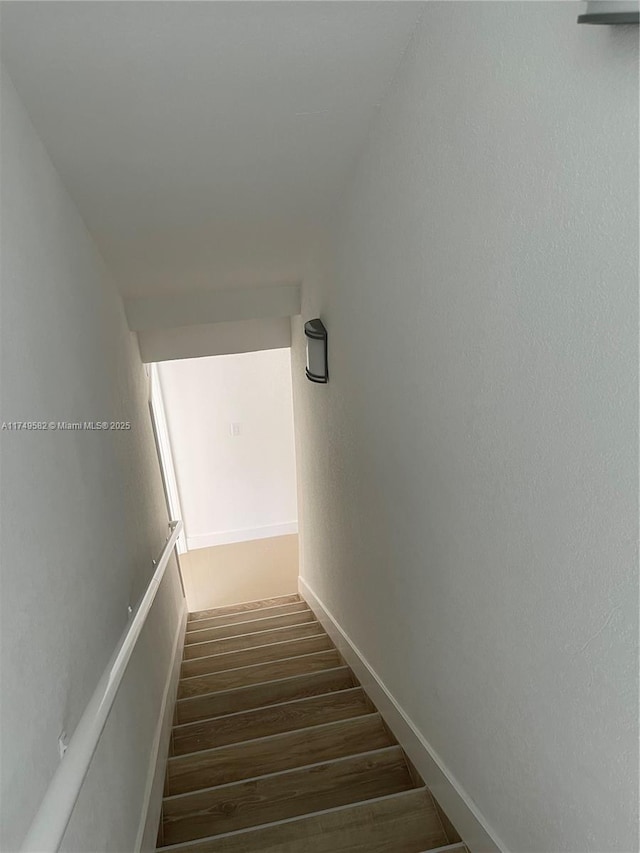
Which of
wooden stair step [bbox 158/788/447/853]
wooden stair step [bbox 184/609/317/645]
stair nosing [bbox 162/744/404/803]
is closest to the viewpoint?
wooden stair step [bbox 158/788/447/853]

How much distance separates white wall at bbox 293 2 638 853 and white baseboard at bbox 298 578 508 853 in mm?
51

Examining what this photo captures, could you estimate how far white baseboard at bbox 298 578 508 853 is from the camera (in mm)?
1718

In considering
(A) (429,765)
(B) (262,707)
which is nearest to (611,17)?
(A) (429,765)

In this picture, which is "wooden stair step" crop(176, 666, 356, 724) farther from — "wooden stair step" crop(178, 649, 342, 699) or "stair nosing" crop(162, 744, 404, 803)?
"stair nosing" crop(162, 744, 404, 803)

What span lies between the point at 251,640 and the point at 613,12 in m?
3.94

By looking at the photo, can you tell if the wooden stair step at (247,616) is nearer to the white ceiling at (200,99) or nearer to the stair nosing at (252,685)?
the stair nosing at (252,685)

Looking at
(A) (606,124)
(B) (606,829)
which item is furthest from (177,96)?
(B) (606,829)

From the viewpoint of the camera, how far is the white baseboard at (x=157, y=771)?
203cm

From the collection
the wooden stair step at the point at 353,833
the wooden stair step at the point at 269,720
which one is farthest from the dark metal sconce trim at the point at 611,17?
the wooden stair step at the point at 269,720

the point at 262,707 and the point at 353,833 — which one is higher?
the point at 353,833

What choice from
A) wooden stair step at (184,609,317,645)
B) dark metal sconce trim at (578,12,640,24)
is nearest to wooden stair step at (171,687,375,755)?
wooden stair step at (184,609,317,645)

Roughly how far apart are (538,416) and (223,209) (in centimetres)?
194

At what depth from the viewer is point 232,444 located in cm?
687

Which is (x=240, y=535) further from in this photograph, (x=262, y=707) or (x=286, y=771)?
(x=286, y=771)
